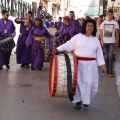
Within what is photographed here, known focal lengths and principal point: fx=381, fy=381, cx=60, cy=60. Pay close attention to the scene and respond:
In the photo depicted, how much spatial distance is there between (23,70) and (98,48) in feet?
16.8

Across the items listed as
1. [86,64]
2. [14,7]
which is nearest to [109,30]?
[86,64]

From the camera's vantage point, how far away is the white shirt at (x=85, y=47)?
20.3 feet

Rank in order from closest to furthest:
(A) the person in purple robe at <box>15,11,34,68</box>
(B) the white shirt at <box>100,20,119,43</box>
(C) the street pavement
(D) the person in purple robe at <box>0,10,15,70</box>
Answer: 1. (C) the street pavement
2. (B) the white shirt at <box>100,20,119,43</box>
3. (D) the person in purple robe at <box>0,10,15,70</box>
4. (A) the person in purple robe at <box>15,11,34,68</box>

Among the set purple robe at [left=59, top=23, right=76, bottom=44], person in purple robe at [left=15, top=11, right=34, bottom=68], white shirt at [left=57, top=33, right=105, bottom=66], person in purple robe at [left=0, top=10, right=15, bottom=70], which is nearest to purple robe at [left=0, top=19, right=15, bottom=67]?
person in purple robe at [left=0, top=10, right=15, bottom=70]

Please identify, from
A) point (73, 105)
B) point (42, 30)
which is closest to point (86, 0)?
point (42, 30)

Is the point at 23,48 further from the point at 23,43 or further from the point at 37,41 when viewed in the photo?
the point at 37,41

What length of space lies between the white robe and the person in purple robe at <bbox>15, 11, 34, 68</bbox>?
5.41 meters

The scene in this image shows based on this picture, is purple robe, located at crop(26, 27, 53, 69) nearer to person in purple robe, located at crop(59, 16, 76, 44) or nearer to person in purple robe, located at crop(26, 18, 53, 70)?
person in purple robe, located at crop(26, 18, 53, 70)

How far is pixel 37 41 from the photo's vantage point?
11031 millimetres

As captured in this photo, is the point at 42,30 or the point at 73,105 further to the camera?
the point at 42,30

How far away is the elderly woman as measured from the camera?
6168mm

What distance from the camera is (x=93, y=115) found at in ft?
19.9

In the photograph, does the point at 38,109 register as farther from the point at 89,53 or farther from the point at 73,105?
the point at 89,53

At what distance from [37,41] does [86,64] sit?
16.4 feet
